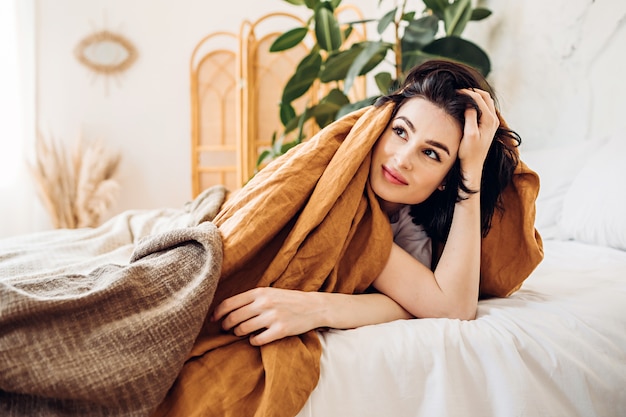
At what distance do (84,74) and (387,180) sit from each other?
3.51m

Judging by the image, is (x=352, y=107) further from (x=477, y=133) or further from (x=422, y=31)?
(x=477, y=133)

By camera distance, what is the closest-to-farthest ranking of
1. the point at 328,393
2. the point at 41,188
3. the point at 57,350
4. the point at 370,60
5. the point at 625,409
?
the point at 57,350
the point at 328,393
the point at 625,409
the point at 370,60
the point at 41,188

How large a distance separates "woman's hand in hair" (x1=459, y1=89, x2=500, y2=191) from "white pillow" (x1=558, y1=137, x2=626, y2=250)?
1.96 feet

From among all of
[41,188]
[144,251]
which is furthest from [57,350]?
[41,188]

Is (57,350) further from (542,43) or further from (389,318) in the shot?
(542,43)

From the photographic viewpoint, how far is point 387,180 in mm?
939

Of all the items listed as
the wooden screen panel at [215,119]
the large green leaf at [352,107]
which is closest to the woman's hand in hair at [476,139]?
the large green leaf at [352,107]

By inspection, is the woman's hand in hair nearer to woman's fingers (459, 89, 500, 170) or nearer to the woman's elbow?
woman's fingers (459, 89, 500, 170)

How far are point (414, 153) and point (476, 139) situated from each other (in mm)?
122

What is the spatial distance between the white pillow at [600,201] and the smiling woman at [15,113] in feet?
11.1

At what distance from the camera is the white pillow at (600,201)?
1.29m

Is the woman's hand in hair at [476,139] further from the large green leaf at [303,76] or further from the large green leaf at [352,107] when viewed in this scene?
the large green leaf at [303,76]

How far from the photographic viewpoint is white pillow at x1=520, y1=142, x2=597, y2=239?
1.57 metres

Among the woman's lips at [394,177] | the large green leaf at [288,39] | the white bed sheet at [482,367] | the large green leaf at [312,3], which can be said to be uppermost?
the large green leaf at [312,3]
